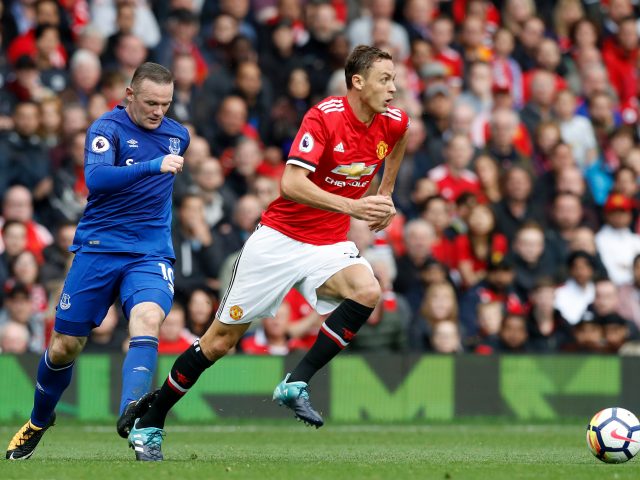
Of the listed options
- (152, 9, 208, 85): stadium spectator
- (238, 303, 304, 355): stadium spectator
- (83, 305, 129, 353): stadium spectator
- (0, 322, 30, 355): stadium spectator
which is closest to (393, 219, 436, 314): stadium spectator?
(238, 303, 304, 355): stadium spectator

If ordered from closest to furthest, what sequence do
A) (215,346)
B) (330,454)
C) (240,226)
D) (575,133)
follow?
(215,346)
(330,454)
(240,226)
(575,133)

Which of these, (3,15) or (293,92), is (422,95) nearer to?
(293,92)

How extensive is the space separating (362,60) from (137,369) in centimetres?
266

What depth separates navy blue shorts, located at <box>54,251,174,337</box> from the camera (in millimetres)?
9023

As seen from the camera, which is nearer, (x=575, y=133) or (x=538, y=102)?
(x=575, y=133)

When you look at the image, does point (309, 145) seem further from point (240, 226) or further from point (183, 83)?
point (183, 83)

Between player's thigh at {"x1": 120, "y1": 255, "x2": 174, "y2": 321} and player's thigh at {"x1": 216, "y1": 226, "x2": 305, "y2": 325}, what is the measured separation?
47 cm

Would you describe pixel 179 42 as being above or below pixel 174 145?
above

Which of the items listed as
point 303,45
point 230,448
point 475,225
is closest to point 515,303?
point 475,225

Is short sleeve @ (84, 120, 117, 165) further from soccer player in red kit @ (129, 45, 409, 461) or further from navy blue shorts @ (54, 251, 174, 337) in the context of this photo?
soccer player in red kit @ (129, 45, 409, 461)

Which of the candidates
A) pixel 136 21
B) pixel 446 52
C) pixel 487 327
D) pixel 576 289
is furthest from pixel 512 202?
pixel 136 21

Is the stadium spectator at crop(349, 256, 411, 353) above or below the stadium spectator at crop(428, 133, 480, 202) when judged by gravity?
below

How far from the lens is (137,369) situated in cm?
873

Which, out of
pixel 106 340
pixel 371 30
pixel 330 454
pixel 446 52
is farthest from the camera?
pixel 446 52
